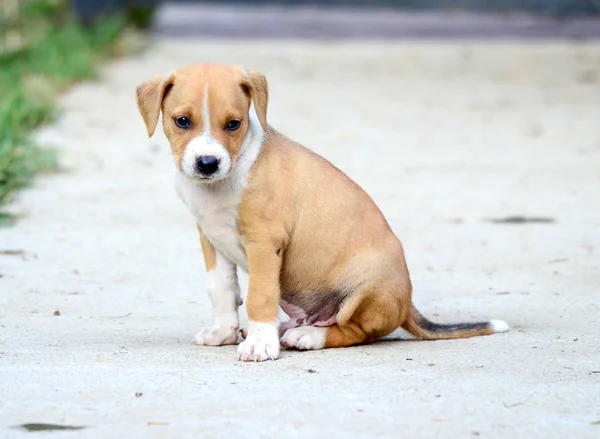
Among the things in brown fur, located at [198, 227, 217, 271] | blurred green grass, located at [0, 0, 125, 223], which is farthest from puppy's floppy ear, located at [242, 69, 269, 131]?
blurred green grass, located at [0, 0, 125, 223]

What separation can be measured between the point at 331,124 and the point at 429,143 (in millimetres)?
1238

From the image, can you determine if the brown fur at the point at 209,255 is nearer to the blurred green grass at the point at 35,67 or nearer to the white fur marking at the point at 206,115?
the white fur marking at the point at 206,115

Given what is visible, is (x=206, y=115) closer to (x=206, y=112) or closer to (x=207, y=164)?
(x=206, y=112)

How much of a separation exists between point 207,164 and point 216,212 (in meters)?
0.34

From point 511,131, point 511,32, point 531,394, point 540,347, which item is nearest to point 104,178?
point 511,131

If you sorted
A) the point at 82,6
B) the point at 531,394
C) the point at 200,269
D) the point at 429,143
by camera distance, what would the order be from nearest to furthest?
the point at 531,394 < the point at 200,269 < the point at 429,143 < the point at 82,6

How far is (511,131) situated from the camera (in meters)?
11.1

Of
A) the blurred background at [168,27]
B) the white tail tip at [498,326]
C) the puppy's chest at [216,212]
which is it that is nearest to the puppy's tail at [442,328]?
the white tail tip at [498,326]

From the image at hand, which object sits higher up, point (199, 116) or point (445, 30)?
point (199, 116)

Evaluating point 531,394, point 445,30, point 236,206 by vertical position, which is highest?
point 236,206

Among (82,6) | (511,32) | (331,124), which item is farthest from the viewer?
(511,32)

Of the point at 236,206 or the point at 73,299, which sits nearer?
the point at 236,206

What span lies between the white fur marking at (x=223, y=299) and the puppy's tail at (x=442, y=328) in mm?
727

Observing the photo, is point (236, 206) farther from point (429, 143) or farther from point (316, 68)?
point (316, 68)
